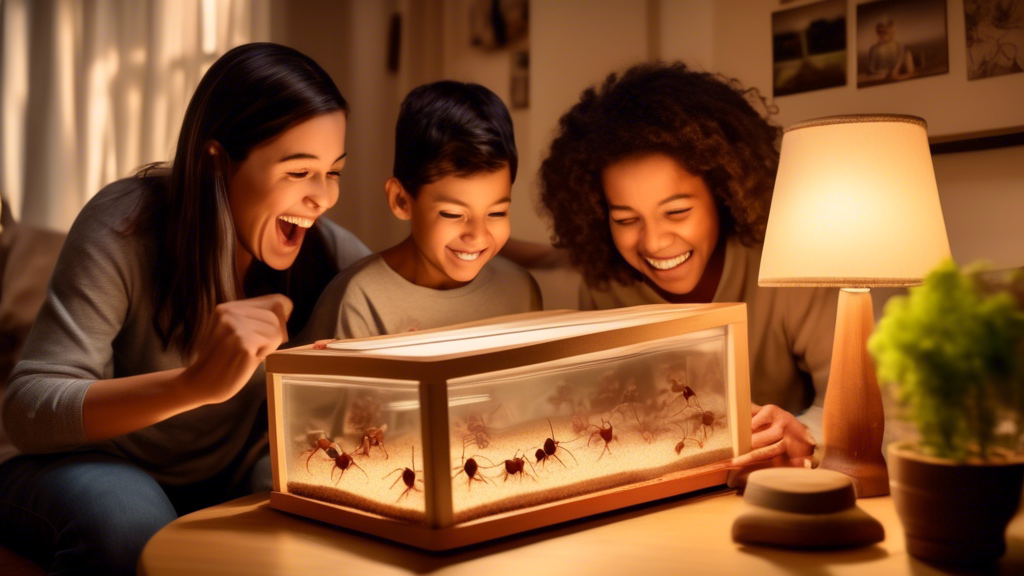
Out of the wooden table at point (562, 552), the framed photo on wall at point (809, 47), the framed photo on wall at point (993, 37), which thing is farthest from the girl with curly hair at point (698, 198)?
the wooden table at point (562, 552)

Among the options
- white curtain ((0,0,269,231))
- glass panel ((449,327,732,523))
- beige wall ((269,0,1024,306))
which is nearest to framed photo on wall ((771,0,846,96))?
beige wall ((269,0,1024,306))

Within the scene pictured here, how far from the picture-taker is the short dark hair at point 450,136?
152 centimetres

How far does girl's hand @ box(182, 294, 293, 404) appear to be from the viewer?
1198 millimetres

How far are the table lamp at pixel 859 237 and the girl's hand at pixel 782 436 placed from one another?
0.09 metres

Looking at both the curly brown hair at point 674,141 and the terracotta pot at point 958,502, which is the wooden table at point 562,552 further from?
the curly brown hair at point 674,141

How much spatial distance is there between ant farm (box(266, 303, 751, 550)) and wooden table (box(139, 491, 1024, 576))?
3 cm

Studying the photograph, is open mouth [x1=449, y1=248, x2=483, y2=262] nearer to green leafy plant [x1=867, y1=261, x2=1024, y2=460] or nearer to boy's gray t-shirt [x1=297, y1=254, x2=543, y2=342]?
boy's gray t-shirt [x1=297, y1=254, x2=543, y2=342]

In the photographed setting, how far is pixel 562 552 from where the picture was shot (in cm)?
93

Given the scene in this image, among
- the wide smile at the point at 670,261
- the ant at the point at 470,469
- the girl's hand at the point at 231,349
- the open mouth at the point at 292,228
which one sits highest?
the open mouth at the point at 292,228

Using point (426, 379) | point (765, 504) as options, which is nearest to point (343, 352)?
point (426, 379)

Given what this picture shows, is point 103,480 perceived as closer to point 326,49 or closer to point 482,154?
point 482,154

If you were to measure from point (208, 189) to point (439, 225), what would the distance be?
1.40 feet

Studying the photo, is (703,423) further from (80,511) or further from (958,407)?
(80,511)

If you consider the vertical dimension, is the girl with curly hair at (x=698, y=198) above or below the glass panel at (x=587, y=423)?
above
